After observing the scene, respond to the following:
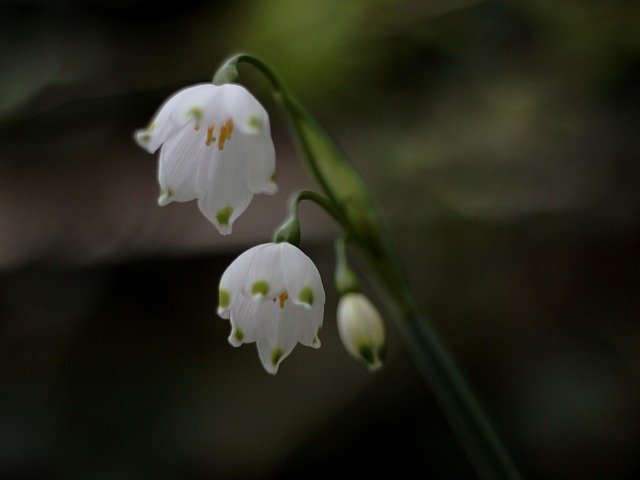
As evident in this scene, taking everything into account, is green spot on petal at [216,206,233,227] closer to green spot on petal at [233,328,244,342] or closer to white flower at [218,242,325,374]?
white flower at [218,242,325,374]

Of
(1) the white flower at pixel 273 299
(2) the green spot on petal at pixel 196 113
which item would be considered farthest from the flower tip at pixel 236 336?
(2) the green spot on petal at pixel 196 113

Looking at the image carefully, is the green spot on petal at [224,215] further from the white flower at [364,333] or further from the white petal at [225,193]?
the white flower at [364,333]

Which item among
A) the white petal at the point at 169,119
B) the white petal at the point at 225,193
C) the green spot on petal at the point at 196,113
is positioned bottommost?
the white petal at the point at 225,193

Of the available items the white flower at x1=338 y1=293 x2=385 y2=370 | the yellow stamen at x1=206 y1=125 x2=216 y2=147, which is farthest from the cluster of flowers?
the white flower at x1=338 y1=293 x2=385 y2=370

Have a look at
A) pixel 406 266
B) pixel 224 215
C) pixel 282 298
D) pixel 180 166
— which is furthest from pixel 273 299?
pixel 406 266

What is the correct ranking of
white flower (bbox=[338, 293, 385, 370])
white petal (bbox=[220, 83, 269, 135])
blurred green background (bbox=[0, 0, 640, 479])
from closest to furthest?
white petal (bbox=[220, 83, 269, 135])
white flower (bbox=[338, 293, 385, 370])
blurred green background (bbox=[0, 0, 640, 479])

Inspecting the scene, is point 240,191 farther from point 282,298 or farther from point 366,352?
point 366,352

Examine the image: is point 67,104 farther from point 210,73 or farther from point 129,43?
point 210,73
